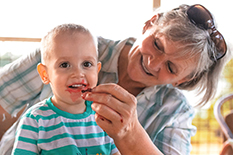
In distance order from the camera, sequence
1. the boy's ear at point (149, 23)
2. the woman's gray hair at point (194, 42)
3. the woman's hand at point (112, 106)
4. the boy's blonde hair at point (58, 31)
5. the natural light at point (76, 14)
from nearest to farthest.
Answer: the woman's hand at point (112, 106)
the boy's blonde hair at point (58, 31)
the woman's gray hair at point (194, 42)
the boy's ear at point (149, 23)
the natural light at point (76, 14)

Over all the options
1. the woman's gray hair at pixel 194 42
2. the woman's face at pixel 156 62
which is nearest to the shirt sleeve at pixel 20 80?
the woman's face at pixel 156 62

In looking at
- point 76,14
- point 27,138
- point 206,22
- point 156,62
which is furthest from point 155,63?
point 76,14

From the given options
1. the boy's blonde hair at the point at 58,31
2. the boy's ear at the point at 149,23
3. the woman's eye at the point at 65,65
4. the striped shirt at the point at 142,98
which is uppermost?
the boy's blonde hair at the point at 58,31

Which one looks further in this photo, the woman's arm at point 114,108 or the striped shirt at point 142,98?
the striped shirt at point 142,98

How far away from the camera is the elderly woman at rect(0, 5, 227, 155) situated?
1.38 meters

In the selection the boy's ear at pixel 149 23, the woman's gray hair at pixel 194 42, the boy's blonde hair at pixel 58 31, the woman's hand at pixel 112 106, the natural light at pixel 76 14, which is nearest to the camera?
the woman's hand at pixel 112 106

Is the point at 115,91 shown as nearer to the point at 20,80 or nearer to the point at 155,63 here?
the point at 155,63

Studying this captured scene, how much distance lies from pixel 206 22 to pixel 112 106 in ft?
2.75

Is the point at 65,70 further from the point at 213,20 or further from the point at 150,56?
the point at 213,20

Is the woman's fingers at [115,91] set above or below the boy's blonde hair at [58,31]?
below

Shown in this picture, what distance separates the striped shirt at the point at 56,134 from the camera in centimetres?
100

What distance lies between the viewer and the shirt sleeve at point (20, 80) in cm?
142

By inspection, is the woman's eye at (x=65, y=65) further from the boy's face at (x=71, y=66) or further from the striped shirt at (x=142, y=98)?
the striped shirt at (x=142, y=98)

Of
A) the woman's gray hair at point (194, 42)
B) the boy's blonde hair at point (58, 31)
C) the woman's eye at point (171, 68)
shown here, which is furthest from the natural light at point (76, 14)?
the boy's blonde hair at point (58, 31)
